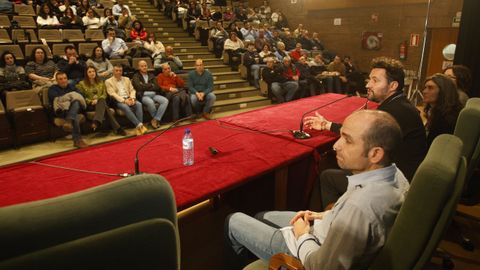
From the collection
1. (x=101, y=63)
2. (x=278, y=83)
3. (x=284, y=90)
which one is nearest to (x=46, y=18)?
(x=101, y=63)

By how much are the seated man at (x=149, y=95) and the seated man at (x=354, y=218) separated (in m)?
3.98

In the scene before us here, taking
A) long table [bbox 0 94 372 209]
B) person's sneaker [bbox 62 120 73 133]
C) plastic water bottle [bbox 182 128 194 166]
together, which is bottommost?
person's sneaker [bbox 62 120 73 133]

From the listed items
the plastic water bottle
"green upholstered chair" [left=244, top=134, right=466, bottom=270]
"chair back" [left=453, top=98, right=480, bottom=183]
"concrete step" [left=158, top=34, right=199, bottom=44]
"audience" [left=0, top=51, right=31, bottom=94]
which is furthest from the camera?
"concrete step" [left=158, top=34, right=199, bottom=44]

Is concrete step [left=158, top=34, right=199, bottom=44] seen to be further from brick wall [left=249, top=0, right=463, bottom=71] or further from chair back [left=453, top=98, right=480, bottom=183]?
chair back [left=453, top=98, right=480, bottom=183]

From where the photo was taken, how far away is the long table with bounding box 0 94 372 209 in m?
1.67

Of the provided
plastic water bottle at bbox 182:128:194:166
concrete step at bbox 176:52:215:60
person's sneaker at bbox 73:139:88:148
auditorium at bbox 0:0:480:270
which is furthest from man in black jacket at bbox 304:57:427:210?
concrete step at bbox 176:52:215:60

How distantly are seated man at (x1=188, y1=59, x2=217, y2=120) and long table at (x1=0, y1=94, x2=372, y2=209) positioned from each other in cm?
296

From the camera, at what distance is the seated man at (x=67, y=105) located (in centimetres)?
443

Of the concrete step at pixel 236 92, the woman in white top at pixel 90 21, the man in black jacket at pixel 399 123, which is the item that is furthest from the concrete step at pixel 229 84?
the man in black jacket at pixel 399 123

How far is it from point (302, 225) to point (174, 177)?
0.75 m

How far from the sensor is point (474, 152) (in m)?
1.90

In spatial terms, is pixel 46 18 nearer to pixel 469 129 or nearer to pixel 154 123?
pixel 154 123

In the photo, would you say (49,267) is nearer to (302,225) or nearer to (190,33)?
(302,225)

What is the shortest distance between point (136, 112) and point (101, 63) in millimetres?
1385
